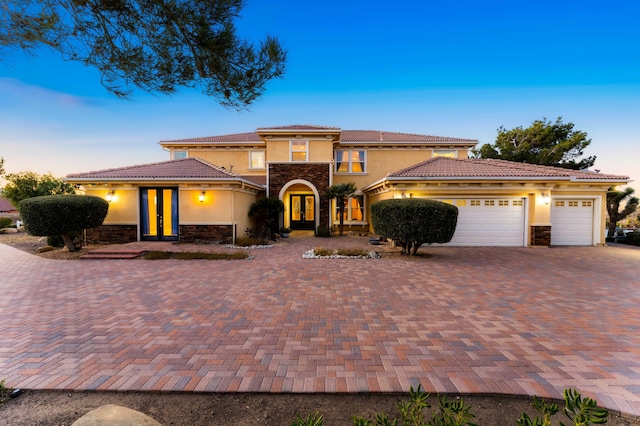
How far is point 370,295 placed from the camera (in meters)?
5.57

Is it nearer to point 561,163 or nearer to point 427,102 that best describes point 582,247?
point 427,102

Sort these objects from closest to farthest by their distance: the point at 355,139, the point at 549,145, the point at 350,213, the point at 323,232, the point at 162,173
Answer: the point at 162,173 < the point at 323,232 < the point at 350,213 < the point at 355,139 < the point at 549,145

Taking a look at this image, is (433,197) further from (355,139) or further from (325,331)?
(325,331)

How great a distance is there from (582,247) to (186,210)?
19.1m

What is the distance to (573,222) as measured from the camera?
12.8 meters

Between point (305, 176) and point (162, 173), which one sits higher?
point (305, 176)

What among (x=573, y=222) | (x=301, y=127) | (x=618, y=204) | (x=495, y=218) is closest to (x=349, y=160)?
(x=301, y=127)

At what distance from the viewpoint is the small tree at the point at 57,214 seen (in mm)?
9734

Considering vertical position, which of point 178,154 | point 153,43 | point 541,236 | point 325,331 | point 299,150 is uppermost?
point 178,154

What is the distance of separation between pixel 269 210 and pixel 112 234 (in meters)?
7.66

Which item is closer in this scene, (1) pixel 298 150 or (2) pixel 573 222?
(2) pixel 573 222

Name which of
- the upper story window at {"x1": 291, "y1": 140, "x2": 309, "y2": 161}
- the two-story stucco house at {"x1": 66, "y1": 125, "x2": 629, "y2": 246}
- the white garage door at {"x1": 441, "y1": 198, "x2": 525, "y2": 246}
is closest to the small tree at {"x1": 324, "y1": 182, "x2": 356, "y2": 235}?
the two-story stucco house at {"x1": 66, "y1": 125, "x2": 629, "y2": 246}

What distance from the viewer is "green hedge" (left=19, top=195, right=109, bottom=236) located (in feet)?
31.9

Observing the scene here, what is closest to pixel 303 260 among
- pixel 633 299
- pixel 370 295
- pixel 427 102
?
pixel 370 295
